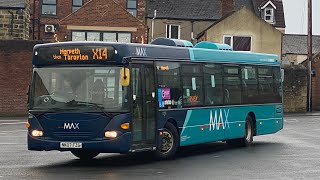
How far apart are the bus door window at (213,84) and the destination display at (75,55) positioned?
4.05 meters

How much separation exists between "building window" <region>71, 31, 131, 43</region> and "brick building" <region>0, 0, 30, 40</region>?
156 inches

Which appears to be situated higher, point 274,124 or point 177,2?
point 177,2

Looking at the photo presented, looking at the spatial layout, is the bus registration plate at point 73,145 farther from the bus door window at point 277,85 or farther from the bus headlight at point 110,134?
the bus door window at point 277,85

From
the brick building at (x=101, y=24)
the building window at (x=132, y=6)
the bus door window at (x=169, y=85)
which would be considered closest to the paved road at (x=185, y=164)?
the bus door window at (x=169, y=85)

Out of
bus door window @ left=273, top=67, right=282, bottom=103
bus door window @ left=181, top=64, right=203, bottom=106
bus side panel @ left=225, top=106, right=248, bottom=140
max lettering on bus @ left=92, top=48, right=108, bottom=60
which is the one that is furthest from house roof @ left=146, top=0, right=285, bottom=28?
max lettering on bus @ left=92, top=48, right=108, bottom=60

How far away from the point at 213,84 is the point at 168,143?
2.77 metres

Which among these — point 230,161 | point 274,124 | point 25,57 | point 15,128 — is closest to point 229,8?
point 25,57

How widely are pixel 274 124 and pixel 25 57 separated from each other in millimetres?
21591

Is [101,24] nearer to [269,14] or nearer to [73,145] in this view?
[269,14]

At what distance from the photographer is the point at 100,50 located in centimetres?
1527

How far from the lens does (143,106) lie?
51.4 ft

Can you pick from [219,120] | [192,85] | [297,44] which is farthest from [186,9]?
[192,85]

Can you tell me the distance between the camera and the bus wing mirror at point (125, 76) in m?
14.9

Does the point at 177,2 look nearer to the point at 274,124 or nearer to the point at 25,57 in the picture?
the point at 25,57
